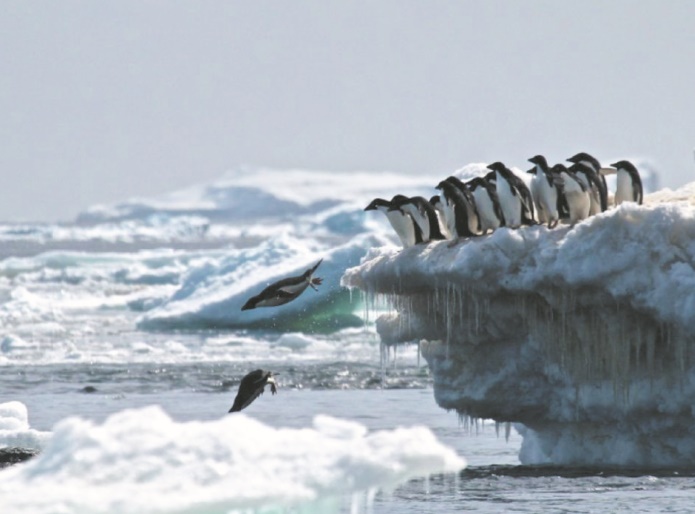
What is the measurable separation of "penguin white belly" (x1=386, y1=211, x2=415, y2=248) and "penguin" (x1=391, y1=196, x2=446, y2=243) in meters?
0.05

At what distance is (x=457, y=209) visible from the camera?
15.1 meters

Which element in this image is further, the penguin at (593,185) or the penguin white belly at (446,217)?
the penguin white belly at (446,217)

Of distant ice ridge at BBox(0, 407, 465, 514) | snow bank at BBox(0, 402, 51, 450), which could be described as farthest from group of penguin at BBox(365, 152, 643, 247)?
distant ice ridge at BBox(0, 407, 465, 514)

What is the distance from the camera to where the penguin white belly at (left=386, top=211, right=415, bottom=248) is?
611 inches

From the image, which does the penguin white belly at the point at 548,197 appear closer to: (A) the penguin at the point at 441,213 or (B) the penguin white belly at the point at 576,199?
(B) the penguin white belly at the point at 576,199

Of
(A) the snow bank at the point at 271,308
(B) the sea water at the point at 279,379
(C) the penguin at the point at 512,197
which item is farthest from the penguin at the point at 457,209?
(A) the snow bank at the point at 271,308

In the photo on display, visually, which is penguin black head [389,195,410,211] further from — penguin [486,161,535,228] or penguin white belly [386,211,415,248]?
penguin [486,161,535,228]

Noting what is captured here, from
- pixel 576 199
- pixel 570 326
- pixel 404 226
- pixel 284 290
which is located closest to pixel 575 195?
pixel 576 199

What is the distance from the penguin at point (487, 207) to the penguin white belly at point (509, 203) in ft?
0.24

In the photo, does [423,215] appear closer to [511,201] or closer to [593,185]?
[511,201]

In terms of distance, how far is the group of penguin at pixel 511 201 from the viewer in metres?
14.9

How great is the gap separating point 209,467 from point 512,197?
318 inches

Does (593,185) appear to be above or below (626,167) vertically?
below

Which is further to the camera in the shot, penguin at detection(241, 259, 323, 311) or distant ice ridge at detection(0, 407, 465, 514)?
penguin at detection(241, 259, 323, 311)
